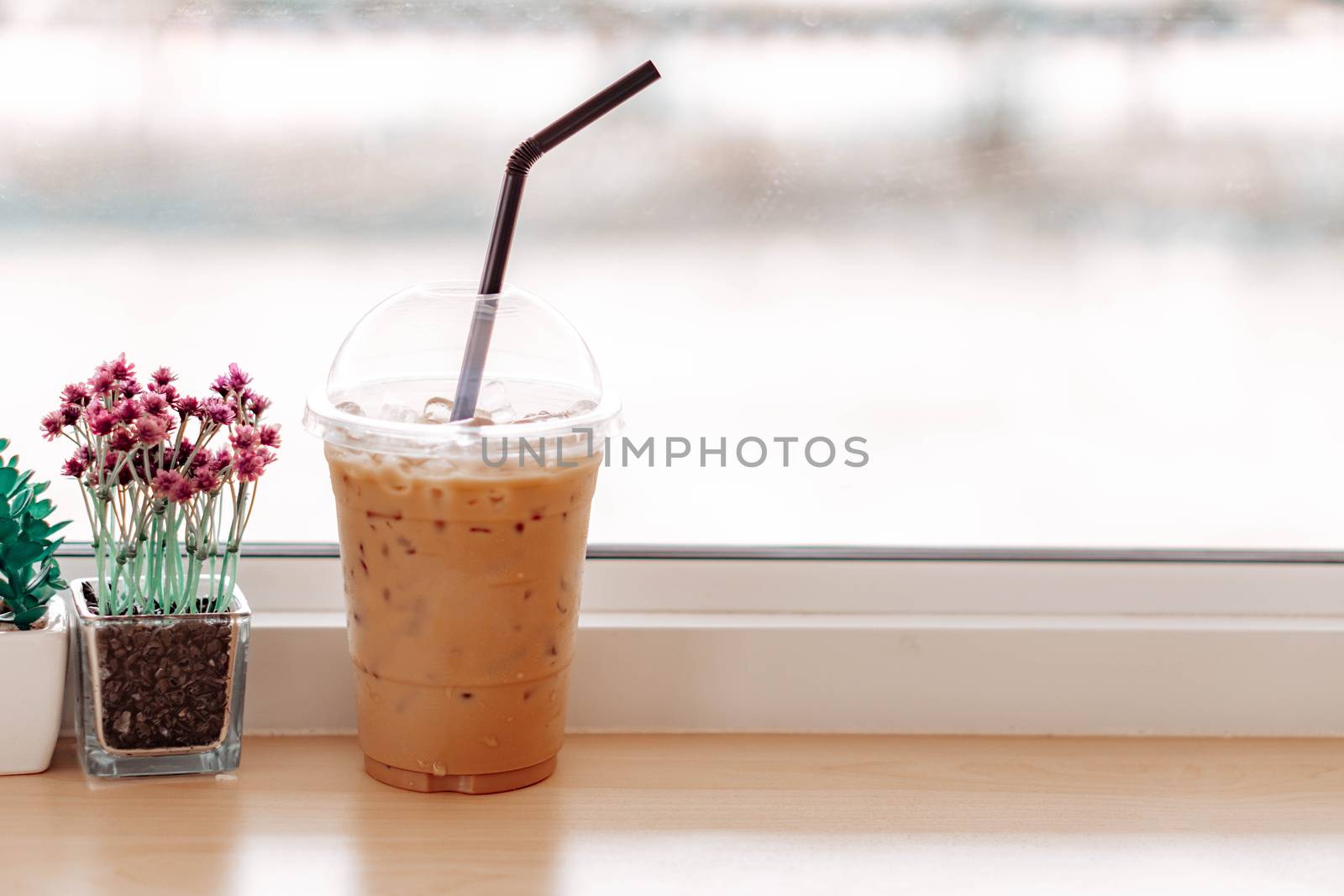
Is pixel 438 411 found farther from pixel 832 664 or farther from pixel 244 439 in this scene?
pixel 832 664

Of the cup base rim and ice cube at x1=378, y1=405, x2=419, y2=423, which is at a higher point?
ice cube at x1=378, y1=405, x2=419, y2=423

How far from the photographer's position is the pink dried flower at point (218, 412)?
85 centimetres

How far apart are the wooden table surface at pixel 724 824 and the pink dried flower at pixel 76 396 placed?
0.85 feet

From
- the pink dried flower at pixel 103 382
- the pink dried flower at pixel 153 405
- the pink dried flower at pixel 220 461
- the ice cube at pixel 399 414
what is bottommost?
the pink dried flower at pixel 220 461

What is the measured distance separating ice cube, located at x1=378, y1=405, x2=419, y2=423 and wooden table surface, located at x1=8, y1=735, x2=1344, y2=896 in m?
0.26

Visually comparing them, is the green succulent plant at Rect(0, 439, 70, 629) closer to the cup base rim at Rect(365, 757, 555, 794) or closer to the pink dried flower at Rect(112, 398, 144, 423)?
the pink dried flower at Rect(112, 398, 144, 423)

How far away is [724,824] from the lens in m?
0.84

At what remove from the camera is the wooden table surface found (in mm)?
773

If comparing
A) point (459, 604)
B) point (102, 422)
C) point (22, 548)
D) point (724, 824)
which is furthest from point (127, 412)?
point (724, 824)

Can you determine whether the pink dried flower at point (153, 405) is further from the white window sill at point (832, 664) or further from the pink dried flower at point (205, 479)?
the white window sill at point (832, 664)

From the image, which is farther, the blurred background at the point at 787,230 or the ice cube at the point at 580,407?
the blurred background at the point at 787,230

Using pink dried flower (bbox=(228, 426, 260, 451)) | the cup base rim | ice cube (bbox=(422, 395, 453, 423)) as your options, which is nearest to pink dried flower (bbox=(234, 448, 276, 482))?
pink dried flower (bbox=(228, 426, 260, 451))

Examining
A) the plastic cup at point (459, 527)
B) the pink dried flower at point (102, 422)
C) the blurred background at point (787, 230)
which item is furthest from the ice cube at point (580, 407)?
the pink dried flower at point (102, 422)

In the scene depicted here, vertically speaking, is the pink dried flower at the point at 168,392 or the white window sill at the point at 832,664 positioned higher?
the pink dried flower at the point at 168,392
